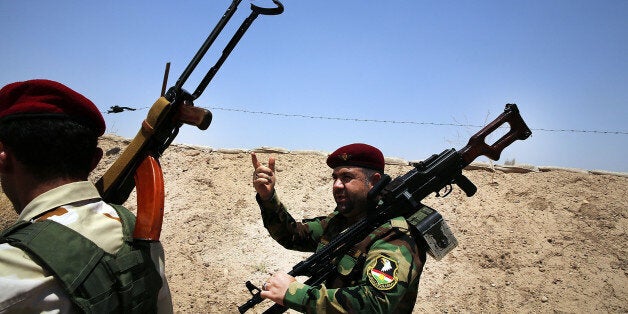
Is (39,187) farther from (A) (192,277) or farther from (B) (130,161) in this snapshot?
(A) (192,277)

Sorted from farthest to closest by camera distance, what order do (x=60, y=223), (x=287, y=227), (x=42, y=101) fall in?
1. (x=287, y=227)
2. (x=42, y=101)
3. (x=60, y=223)

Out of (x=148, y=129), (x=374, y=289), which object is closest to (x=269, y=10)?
(x=148, y=129)

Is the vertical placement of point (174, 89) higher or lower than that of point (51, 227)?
higher

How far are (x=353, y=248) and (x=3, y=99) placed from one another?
1944 millimetres

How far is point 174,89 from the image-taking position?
6.61 ft

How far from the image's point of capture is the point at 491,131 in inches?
117

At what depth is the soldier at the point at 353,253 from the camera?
2180mm

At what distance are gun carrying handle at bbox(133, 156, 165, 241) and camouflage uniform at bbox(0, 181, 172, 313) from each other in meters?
0.08

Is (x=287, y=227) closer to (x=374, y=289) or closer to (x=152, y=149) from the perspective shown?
(x=374, y=289)

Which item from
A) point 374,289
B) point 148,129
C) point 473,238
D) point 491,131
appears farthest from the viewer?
→ point 473,238

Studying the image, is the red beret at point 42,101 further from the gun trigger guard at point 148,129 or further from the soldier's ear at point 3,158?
the gun trigger guard at point 148,129

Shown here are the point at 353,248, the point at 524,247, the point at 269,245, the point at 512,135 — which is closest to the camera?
the point at 353,248

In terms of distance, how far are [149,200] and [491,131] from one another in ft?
7.96

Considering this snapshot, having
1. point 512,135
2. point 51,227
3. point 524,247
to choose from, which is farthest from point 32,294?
point 524,247
